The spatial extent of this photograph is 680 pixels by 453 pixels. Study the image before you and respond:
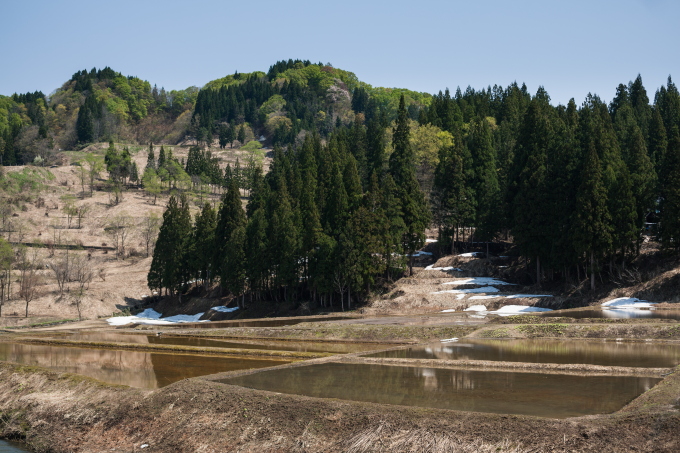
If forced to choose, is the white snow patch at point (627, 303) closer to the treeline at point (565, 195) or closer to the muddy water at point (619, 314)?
the muddy water at point (619, 314)

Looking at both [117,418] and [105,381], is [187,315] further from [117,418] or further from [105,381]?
[117,418]

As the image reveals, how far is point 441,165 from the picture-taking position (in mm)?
78312

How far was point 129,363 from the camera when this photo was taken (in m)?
30.0

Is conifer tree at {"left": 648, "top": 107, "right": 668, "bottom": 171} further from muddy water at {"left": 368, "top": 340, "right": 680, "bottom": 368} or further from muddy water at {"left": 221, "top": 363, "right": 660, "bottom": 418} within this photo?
muddy water at {"left": 221, "top": 363, "right": 660, "bottom": 418}

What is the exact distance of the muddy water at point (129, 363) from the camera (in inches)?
992

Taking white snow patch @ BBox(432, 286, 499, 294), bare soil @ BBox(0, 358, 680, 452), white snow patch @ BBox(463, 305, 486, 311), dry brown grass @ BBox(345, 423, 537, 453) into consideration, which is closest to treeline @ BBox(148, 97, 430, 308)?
white snow patch @ BBox(432, 286, 499, 294)

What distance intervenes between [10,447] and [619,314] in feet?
111

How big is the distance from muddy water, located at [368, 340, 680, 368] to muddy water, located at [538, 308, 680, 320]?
886cm

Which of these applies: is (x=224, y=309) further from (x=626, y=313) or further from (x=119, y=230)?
(x=119, y=230)

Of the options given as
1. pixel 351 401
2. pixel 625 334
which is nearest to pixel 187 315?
pixel 625 334

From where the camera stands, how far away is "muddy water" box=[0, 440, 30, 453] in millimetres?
19578

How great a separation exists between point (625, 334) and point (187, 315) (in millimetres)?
49570

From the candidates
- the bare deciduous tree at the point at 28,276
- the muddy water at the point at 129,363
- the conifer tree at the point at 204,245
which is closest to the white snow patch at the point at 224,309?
the conifer tree at the point at 204,245

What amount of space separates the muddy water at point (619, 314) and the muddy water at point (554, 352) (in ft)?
29.1
